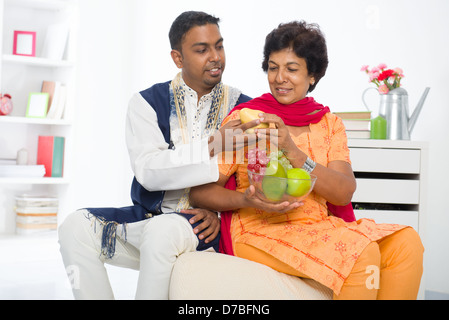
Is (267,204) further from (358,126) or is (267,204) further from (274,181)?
(358,126)

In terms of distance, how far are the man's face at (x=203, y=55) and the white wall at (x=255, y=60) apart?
56.2 inches

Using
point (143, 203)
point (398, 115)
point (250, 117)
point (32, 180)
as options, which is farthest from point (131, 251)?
point (32, 180)

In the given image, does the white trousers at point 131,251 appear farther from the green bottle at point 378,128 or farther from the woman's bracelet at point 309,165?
the green bottle at point 378,128

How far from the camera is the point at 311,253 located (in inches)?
52.1

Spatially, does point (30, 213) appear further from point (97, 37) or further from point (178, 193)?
point (178, 193)

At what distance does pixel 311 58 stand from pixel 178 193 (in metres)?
0.56

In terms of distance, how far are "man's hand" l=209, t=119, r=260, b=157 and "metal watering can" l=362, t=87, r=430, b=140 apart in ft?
3.98

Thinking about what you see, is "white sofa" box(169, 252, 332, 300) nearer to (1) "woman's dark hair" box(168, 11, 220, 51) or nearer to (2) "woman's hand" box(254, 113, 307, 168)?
(2) "woman's hand" box(254, 113, 307, 168)

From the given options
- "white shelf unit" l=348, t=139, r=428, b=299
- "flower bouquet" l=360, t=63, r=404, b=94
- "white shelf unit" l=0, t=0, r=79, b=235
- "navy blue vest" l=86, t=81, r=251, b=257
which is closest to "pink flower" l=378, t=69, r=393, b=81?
"flower bouquet" l=360, t=63, r=404, b=94

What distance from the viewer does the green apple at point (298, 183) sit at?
1.29m

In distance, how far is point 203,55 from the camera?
5.64 ft

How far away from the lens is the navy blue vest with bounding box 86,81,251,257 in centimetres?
159

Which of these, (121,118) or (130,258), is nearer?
(130,258)

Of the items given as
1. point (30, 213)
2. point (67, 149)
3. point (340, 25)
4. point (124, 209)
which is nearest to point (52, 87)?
point (67, 149)
